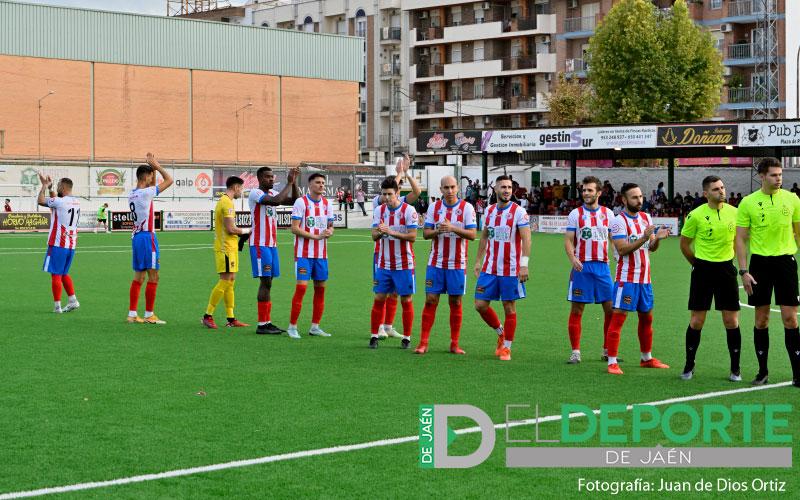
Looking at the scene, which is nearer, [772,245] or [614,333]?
[772,245]

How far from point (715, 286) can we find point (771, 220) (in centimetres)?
95

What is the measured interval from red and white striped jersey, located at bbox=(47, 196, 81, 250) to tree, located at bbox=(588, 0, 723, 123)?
49.7 m

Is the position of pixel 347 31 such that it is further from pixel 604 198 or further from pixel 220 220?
pixel 220 220

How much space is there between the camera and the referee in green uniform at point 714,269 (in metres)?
11.6

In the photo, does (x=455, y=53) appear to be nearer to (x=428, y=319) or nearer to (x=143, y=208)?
(x=143, y=208)

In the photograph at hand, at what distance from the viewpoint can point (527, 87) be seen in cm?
9062

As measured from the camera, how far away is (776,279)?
36.2 ft

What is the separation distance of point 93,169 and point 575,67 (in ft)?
131

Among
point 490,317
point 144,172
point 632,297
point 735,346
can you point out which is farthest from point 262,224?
→ point 735,346

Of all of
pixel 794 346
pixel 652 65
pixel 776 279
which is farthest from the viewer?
pixel 652 65

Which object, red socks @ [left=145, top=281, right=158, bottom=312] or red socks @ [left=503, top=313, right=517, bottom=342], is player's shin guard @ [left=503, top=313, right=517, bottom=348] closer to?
red socks @ [left=503, top=313, right=517, bottom=342]

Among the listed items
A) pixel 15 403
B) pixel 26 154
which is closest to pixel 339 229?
pixel 26 154

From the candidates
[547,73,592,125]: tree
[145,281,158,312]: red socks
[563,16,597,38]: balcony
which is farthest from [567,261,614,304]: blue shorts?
[563,16,597,38]: balcony

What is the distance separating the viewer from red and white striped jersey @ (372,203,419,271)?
1395cm
